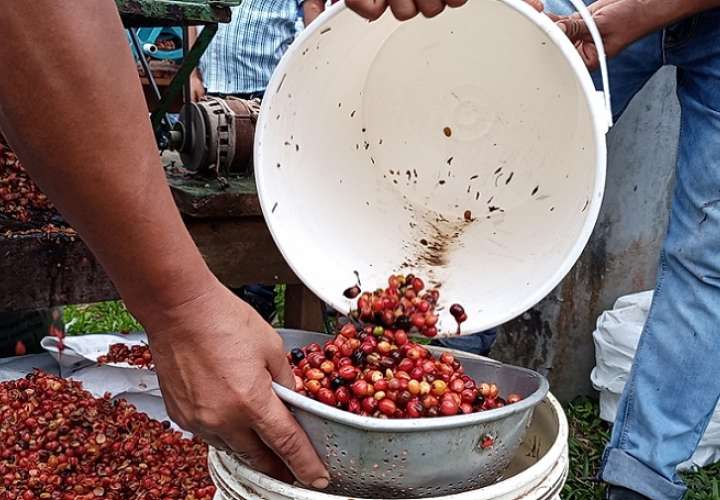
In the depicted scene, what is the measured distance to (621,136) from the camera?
3029 mm

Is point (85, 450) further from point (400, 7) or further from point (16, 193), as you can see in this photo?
point (400, 7)

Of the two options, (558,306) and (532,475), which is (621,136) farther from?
(532,475)

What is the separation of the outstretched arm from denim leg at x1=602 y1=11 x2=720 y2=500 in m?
1.36

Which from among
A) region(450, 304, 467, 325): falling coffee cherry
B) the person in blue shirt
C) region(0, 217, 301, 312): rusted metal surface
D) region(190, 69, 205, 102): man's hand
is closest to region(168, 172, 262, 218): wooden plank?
region(0, 217, 301, 312): rusted metal surface

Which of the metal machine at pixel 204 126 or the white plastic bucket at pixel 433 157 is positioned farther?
the metal machine at pixel 204 126

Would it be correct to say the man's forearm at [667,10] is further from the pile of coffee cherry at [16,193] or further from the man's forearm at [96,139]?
the pile of coffee cherry at [16,193]

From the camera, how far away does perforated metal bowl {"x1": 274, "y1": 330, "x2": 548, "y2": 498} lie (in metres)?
1.43

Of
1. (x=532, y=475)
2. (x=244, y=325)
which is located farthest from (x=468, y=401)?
(x=244, y=325)

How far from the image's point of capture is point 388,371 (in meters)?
1.69

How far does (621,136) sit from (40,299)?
2134mm

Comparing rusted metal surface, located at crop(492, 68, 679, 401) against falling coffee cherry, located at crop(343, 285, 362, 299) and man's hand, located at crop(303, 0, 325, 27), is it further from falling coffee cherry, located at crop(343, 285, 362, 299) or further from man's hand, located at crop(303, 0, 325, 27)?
falling coffee cherry, located at crop(343, 285, 362, 299)

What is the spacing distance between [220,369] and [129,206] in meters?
0.30

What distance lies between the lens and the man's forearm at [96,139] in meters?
0.94

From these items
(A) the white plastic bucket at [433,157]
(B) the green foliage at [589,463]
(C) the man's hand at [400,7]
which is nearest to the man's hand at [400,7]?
(C) the man's hand at [400,7]
